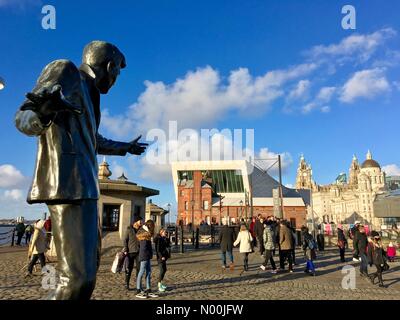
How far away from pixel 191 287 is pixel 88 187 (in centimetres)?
763

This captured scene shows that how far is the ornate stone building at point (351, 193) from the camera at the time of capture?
11594cm

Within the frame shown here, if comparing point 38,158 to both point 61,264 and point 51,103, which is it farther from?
point 61,264

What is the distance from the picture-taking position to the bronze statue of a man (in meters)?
2.16

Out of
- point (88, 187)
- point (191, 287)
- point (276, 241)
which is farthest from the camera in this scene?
point (276, 241)

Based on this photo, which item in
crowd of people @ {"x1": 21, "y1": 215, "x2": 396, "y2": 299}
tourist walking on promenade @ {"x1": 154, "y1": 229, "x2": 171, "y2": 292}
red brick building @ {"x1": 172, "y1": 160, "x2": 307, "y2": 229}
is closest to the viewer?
crowd of people @ {"x1": 21, "y1": 215, "x2": 396, "y2": 299}

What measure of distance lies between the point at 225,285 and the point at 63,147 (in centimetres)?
841

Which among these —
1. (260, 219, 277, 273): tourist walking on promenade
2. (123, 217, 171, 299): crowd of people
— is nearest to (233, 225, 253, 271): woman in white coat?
(260, 219, 277, 273): tourist walking on promenade

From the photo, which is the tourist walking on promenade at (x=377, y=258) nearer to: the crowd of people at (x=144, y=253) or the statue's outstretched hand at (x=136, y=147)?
the crowd of people at (x=144, y=253)

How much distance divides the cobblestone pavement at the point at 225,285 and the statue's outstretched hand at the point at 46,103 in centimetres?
585

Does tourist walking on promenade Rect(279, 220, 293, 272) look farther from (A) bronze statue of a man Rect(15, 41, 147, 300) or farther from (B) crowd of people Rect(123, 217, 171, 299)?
(A) bronze statue of a man Rect(15, 41, 147, 300)

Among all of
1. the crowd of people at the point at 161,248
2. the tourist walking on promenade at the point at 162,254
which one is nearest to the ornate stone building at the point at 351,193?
the crowd of people at the point at 161,248

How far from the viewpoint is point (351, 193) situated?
132 m

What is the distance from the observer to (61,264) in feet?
7.25

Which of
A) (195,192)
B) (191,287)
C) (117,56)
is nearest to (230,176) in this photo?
(195,192)
